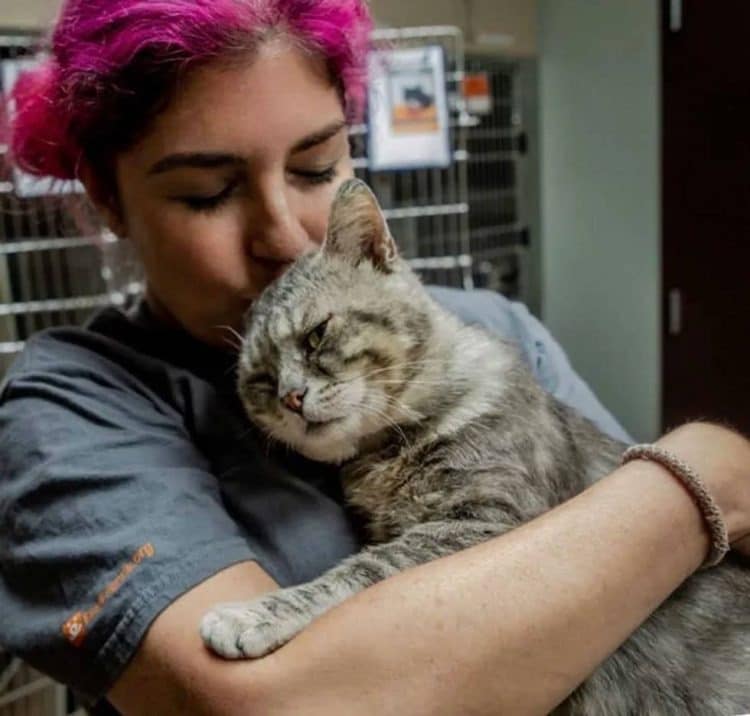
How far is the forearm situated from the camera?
677 mm

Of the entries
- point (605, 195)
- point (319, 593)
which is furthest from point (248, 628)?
point (605, 195)

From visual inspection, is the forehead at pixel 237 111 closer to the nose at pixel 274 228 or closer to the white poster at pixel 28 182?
the nose at pixel 274 228

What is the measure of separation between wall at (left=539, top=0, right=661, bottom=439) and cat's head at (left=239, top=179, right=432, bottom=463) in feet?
6.12

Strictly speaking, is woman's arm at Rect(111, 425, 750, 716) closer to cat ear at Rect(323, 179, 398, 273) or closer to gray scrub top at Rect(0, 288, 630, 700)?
gray scrub top at Rect(0, 288, 630, 700)

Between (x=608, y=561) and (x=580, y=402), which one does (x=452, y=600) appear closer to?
(x=608, y=561)

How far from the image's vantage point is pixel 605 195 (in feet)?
9.49

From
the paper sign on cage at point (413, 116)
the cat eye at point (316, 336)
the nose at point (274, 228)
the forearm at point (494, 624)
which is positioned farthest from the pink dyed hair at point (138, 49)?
the paper sign on cage at point (413, 116)

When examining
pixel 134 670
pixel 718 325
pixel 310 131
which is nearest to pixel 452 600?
pixel 134 670

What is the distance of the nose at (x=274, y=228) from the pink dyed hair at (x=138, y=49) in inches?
5.3

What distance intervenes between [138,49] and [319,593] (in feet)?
1.78

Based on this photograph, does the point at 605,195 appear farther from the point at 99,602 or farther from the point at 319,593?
the point at 99,602

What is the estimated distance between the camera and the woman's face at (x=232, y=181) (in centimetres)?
89

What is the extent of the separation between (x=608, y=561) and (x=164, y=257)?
1.78 ft

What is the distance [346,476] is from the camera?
978 mm
